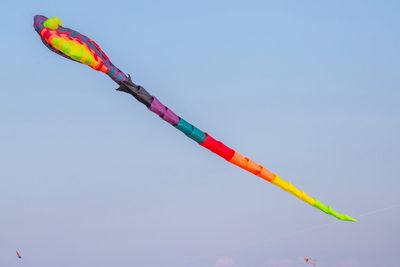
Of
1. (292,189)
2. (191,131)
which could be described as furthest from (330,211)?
(191,131)

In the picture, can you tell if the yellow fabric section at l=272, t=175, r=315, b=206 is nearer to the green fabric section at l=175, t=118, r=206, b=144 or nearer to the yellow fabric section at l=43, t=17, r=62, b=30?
the green fabric section at l=175, t=118, r=206, b=144

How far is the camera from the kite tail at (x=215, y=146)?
33188 mm

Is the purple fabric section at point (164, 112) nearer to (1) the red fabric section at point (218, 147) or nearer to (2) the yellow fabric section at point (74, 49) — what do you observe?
(1) the red fabric section at point (218, 147)

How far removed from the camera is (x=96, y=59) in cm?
3241

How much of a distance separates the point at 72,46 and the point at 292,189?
1431 cm

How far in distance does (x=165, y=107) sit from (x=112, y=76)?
3117 millimetres

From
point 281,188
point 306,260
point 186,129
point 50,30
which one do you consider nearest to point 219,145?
point 186,129

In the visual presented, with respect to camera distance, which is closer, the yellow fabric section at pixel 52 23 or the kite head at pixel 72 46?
the kite head at pixel 72 46

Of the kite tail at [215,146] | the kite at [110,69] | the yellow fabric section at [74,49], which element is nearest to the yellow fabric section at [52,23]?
the kite at [110,69]

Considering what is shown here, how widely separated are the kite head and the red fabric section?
5530 millimetres

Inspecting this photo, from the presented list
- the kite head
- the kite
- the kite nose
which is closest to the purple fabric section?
the kite

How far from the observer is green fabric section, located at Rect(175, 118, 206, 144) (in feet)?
112

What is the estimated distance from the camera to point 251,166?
36.2 metres

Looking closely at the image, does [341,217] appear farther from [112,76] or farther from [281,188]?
[112,76]
